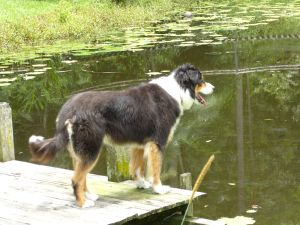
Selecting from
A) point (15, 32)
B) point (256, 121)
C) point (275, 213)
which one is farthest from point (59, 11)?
point (275, 213)

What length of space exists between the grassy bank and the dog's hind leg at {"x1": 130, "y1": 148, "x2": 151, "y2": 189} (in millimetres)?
Answer: 13121

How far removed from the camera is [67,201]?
542 centimetres

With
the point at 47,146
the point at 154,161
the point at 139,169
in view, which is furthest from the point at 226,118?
the point at 47,146

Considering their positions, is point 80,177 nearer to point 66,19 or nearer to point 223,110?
point 223,110

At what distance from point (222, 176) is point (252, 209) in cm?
114

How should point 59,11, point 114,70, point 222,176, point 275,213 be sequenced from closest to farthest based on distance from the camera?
point 275,213 < point 222,176 < point 114,70 < point 59,11

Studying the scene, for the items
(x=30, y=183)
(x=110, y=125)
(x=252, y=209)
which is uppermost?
(x=110, y=125)

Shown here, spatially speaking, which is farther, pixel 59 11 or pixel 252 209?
pixel 59 11

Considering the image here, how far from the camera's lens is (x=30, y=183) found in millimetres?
6012

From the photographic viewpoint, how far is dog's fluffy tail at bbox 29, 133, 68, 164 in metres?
5.15

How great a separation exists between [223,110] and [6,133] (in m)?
5.10

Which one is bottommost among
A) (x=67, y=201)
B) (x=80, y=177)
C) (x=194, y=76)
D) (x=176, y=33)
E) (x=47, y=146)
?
(x=67, y=201)

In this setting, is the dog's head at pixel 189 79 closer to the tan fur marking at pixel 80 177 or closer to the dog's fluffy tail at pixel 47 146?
the tan fur marking at pixel 80 177

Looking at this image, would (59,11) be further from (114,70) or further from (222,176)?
(222,176)
